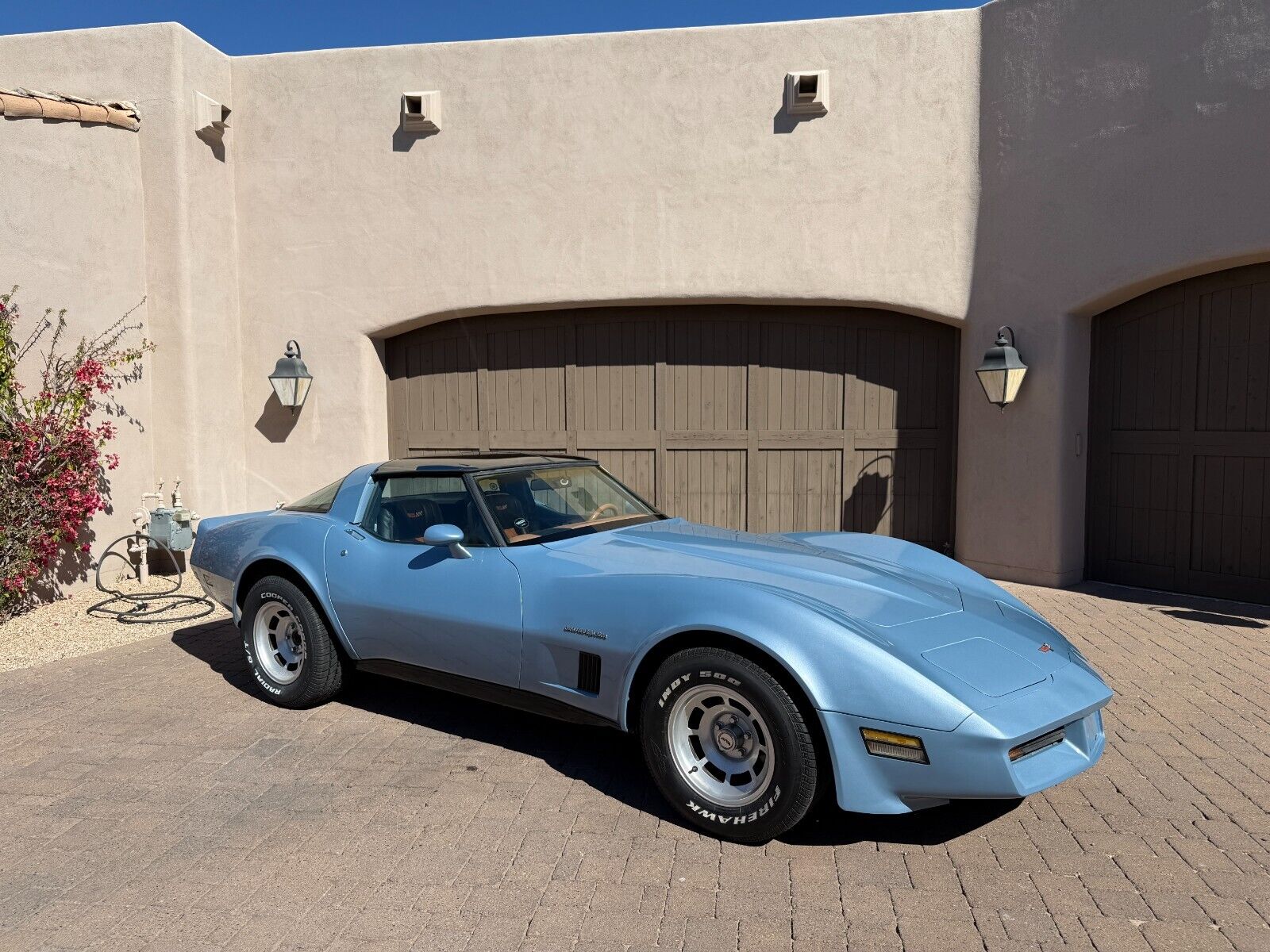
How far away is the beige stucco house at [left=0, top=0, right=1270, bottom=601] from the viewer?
23.3ft

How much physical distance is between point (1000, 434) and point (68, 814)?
7268 millimetres

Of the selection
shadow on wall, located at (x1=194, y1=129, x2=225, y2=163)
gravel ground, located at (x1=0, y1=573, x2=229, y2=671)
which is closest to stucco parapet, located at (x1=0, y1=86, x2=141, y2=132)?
shadow on wall, located at (x1=194, y1=129, x2=225, y2=163)

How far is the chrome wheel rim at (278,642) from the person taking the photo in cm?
474

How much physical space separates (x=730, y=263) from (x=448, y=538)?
207 inches

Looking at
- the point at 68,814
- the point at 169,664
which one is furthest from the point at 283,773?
the point at 169,664

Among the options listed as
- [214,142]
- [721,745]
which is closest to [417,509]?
[721,745]

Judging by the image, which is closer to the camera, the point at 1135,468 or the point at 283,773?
the point at 283,773

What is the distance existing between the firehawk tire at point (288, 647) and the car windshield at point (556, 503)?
1.22 m

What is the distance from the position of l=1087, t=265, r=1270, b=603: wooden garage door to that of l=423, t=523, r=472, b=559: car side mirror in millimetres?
6271

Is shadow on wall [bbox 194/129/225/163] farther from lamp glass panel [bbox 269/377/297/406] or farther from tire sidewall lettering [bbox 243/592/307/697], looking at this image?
tire sidewall lettering [bbox 243/592/307/697]

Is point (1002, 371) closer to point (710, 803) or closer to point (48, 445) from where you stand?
point (710, 803)

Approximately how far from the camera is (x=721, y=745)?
3.18 m

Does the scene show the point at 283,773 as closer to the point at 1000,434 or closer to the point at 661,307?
the point at 661,307

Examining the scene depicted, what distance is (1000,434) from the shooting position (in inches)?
309
